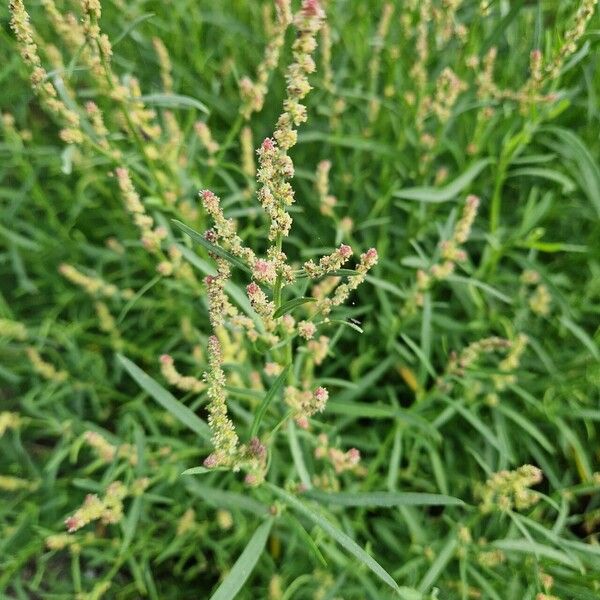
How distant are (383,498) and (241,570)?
0.35 metres

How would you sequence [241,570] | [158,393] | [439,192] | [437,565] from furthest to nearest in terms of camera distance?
[439,192], [437,565], [158,393], [241,570]

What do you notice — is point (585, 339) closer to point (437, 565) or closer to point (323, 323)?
point (437, 565)

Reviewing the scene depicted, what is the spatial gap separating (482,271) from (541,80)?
26.8 inches

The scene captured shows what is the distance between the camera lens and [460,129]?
254 cm

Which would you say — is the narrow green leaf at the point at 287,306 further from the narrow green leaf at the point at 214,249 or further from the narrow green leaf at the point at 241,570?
the narrow green leaf at the point at 241,570

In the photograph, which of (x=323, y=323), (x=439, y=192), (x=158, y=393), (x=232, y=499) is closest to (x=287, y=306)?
(x=323, y=323)

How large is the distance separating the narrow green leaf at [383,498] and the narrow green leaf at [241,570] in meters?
0.15

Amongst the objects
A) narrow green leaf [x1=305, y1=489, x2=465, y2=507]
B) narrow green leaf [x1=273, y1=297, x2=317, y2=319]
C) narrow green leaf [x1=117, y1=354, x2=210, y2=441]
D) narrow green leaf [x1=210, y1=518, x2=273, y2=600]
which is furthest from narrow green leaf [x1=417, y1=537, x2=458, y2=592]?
narrow green leaf [x1=273, y1=297, x2=317, y2=319]

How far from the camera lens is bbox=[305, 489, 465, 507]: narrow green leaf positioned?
52.7 inches

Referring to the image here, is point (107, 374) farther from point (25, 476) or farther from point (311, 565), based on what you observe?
point (311, 565)

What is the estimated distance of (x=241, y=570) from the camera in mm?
1311

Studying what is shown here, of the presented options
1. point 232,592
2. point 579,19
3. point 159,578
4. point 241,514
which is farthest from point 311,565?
point 579,19

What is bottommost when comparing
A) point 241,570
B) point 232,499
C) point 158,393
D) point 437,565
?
point 437,565

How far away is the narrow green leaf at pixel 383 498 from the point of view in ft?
4.40
